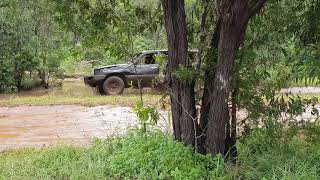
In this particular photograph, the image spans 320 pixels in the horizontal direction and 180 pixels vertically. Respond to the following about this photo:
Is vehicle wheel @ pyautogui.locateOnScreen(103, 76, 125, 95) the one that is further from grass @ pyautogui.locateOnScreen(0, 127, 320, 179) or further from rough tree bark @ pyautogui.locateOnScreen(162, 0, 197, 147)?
rough tree bark @ pyautogui.locateOnScreen(162, 0, 197, 147)

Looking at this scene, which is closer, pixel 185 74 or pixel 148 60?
pixel 185 74

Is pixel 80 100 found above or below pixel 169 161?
below

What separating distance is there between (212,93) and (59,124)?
6.32m

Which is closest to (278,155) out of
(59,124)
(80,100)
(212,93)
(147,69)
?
(212,93)

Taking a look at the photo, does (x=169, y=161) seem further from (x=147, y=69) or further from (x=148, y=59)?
(x=147, y=69)

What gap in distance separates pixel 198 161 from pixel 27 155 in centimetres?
298

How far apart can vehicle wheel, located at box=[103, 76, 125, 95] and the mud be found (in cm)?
351

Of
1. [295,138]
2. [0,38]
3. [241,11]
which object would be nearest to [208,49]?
[241,11]

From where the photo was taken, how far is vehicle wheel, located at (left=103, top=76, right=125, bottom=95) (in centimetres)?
1748

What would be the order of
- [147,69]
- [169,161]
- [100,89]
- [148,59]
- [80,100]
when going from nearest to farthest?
[169,161] < [80,100] < [148,59] < [147,69] < [100,89]

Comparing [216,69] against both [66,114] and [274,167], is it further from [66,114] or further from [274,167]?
[66,114]

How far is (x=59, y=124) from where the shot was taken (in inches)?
445

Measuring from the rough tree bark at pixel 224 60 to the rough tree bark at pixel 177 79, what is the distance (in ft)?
0.80

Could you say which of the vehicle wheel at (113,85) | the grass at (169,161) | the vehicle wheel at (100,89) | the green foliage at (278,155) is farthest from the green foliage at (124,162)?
the vehicle wheel at (100,89)
